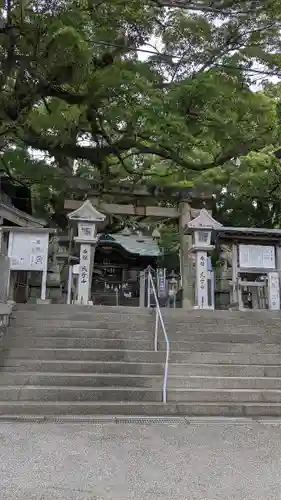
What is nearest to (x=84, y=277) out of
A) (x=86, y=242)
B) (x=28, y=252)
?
(x=86, y=242)

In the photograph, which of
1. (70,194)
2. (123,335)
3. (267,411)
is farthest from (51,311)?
(70,194)

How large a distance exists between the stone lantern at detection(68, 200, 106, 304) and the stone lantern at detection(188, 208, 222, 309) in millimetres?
2341

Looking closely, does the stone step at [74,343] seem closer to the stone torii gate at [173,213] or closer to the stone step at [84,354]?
the stone step at [84,354]

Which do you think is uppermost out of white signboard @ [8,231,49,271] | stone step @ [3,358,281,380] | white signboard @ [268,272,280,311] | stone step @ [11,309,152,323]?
white signboard @ [8,231,49,271]

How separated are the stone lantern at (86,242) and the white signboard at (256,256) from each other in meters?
3.50

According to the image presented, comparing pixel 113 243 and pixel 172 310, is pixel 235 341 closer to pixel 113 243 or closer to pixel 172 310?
pixel 172 310

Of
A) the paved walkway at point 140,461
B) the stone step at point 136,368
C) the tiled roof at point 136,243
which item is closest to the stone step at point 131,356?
the stone step at point 136,368

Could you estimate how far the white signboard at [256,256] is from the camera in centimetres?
942

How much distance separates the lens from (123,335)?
6.93m

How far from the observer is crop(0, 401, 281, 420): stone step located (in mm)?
4938

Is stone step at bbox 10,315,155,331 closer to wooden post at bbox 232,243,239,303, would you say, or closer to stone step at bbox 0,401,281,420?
stone step at bbox 0,401,281,420

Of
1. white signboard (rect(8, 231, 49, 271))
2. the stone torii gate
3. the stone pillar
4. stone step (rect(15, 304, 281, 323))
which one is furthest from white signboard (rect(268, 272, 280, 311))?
white signboard (rect(8, 231, 49, 271))

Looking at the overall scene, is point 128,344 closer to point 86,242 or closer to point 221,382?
point 221,382

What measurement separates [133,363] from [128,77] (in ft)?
18.7
